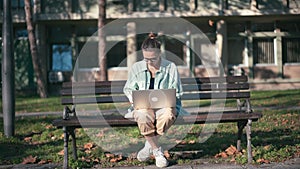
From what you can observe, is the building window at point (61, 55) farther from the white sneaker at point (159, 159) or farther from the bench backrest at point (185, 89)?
the white sneaker at point (159, 159)

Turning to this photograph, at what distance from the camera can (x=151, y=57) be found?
590 centimetres

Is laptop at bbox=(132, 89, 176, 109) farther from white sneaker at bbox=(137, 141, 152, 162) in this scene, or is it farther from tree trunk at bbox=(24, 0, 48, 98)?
tree trunk at bbox=(24, 0, 48, 98)

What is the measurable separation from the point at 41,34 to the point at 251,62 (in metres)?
10.6

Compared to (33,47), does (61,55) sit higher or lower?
lower

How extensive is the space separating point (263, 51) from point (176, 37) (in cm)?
460

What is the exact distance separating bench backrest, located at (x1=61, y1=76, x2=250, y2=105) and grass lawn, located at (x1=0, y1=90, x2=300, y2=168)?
0.78 metres

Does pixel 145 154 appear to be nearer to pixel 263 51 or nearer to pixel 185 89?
pixel 185 89

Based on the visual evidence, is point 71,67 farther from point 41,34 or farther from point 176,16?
point 176,16

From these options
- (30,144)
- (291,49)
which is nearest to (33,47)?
(30,144)

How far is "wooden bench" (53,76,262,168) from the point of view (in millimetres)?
5617

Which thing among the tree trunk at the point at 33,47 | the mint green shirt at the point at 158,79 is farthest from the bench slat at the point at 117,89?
the tree trunk at the point at 33,47

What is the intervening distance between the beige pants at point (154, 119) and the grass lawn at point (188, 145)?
55cm

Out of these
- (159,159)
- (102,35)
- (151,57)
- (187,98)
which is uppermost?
(102,35)

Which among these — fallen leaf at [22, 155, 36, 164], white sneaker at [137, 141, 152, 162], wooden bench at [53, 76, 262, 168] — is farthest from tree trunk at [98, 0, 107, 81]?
white sneaker at [137, 141, 152, 162]
